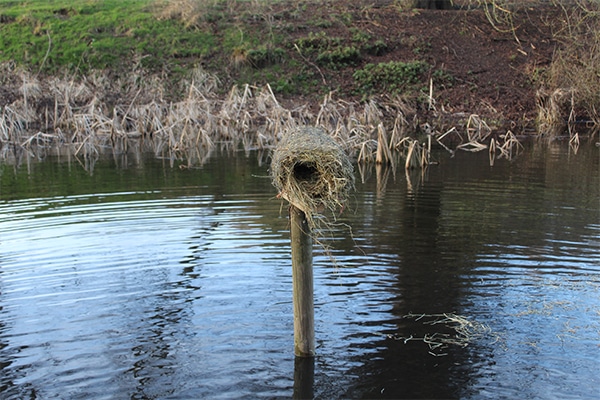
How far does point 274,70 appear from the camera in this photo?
3731cm

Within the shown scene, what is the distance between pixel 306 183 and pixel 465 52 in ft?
111

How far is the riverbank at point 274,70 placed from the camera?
87.9 ft

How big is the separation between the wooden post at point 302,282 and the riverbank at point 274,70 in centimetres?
1714

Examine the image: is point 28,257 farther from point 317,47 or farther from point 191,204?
point 317,47

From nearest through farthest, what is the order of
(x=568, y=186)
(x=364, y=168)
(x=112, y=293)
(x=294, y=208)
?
(x=294, y=208)
(x=112, y=293)
(x=568, y=186)
(x=364, y=168)

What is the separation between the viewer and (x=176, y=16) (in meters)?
41.8

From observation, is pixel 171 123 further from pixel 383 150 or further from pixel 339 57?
pixel 339 57

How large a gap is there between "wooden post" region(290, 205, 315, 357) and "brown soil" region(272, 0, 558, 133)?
25015mm

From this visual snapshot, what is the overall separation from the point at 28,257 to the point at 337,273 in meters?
5.14

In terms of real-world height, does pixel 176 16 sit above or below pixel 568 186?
above

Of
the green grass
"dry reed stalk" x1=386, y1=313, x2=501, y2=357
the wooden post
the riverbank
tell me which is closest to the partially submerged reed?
the riverbank

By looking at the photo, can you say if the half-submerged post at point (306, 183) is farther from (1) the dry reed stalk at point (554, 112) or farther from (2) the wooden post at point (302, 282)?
(1) the dry reed stalk at point (554, 112)

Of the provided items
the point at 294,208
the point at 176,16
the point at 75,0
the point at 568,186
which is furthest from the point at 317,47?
the point at 294,208

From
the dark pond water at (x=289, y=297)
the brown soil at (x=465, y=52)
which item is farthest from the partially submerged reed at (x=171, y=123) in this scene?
the dark pond water at (x=289, y=297)
